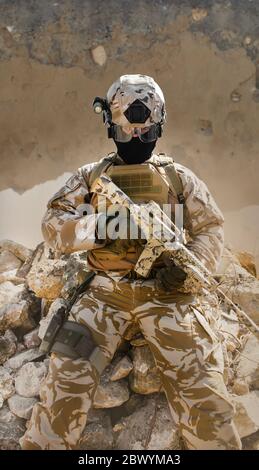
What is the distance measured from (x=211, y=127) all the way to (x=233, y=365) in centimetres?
217

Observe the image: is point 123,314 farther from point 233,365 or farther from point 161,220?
point 233,365

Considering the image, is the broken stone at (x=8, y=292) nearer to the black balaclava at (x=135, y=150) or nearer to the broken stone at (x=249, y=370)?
the black balaclava at (x=135, y=150)

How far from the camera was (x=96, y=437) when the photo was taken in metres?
2.06

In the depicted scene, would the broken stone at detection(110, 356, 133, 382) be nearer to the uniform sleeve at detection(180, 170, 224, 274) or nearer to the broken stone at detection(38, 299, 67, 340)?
the broken stone at detection(38, 299, 67, 340)

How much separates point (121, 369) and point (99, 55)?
8.71ft

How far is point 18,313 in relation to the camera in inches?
96.1

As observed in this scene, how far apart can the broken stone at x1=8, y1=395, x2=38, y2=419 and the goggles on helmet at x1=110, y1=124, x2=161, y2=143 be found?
1.22 metres

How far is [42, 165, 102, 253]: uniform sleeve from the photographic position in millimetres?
A: 2002

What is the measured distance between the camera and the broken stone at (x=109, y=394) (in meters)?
2.08

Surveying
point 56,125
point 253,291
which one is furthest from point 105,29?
point 253,291

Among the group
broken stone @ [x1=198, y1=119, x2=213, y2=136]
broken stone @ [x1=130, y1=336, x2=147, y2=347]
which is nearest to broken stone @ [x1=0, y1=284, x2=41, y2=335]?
broken stone @ [x1=130, y1=336, x2=147, y2=347]

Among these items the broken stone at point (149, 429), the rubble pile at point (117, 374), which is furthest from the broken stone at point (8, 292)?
the broken stone at point (149, 429)

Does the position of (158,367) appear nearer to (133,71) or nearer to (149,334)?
(149,334)

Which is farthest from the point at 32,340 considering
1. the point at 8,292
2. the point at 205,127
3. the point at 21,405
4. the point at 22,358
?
the point at 205,127
